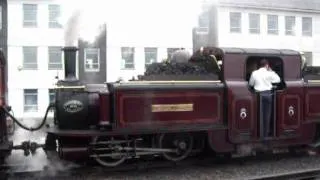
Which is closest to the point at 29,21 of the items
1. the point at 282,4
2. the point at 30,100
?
the point at 30,100

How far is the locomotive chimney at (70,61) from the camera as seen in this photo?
348 inches

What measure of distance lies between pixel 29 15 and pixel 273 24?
1762cm

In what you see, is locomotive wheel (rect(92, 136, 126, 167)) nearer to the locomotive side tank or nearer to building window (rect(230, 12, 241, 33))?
the locomotive side tank

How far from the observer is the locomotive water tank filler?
346 inches

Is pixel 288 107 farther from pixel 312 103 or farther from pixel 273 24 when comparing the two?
pixel 273 24

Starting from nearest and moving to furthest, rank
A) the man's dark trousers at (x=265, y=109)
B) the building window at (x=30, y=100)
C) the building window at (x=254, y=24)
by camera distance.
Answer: the man's dark trousers at (x=265, y=109)
the building window at (x=30, y=100)
the building window at (x=254, y=24)

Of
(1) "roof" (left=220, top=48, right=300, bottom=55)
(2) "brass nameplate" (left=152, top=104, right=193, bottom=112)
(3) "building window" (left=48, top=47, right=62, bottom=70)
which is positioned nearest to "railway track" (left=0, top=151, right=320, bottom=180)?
(2) "brass nameplate" (left=152, top=104, right=193, bottom=112)

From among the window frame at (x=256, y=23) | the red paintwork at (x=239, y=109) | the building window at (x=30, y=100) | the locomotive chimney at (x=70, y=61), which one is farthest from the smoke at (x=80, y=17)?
the window frame at (x=256, y=23)

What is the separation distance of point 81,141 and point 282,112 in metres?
4.01

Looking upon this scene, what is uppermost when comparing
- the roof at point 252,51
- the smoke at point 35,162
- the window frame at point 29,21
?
the window frame at point 29,21

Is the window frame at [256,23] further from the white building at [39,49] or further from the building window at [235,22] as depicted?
the white building at [39,49]

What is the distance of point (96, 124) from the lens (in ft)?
29.3

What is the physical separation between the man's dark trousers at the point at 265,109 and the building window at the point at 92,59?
24034mm

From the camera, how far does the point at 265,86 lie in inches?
384
